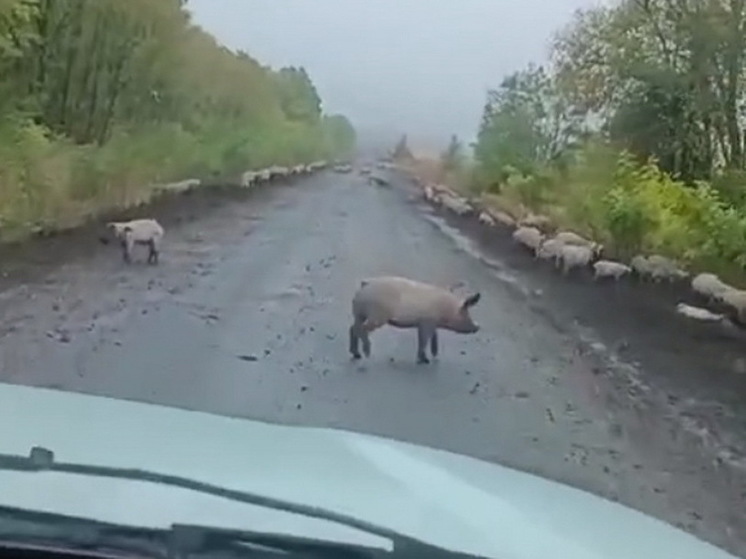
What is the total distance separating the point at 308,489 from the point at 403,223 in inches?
54.6

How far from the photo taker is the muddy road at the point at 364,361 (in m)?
1.89

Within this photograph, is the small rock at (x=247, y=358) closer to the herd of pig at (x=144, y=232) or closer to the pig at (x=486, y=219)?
the herd of pig at (x=144, y=232)

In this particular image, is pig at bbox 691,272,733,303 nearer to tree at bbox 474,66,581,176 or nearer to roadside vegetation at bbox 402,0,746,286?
roadside vegetation at bbox 402,0,746,286

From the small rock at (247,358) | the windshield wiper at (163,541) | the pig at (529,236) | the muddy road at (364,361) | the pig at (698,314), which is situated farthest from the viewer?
the pig at (529,236)

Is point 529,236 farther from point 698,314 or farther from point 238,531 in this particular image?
point 238,531

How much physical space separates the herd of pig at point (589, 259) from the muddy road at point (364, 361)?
1.8 inches

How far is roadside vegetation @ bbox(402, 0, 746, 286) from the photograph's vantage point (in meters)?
2.13

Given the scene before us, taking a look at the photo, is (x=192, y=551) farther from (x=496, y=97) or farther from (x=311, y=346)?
(x=496, y=97)

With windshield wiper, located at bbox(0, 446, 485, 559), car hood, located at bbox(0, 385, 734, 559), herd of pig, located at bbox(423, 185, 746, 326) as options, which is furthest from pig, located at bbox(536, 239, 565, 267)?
windshield wiper, located at bbox(0, 446, 485, 559)

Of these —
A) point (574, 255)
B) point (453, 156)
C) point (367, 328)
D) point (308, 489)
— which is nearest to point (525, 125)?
point (453, 156)

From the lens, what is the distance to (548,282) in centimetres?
235

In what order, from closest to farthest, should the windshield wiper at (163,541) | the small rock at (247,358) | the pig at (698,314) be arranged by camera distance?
the windshield wiper at (163,541) → the small rock at (247,358) → the pig at (698,314)

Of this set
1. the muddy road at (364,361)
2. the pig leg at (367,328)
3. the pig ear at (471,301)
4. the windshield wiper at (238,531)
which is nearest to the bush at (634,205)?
the muddy road at (364,361)

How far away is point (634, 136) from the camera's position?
2.24 m
